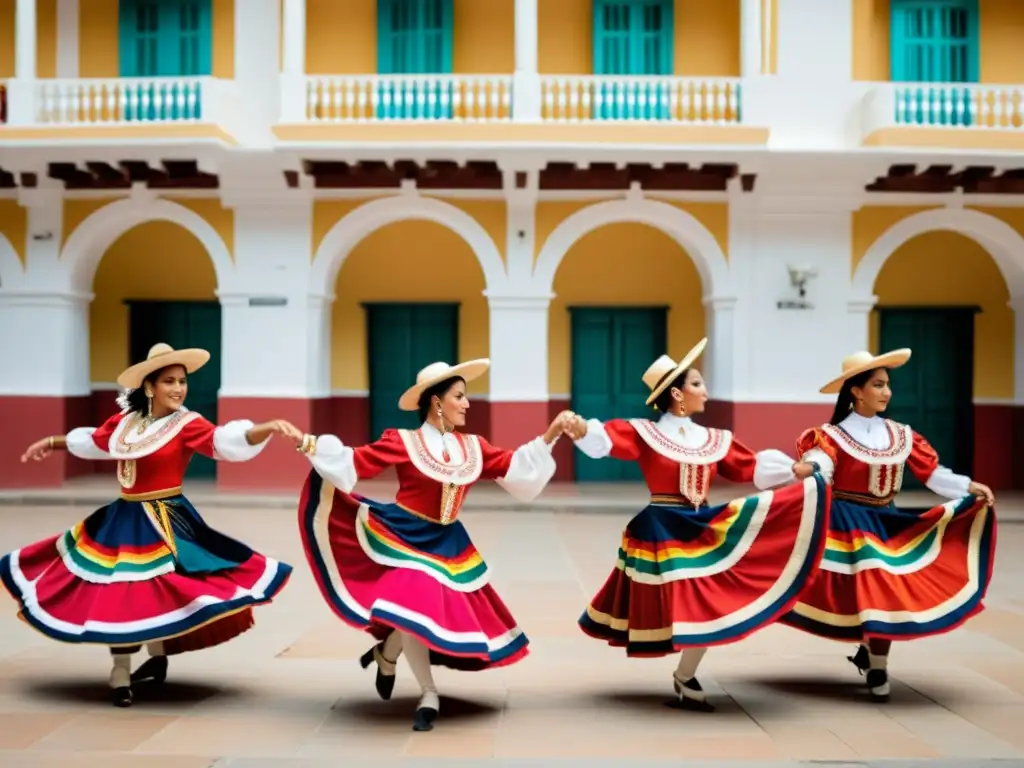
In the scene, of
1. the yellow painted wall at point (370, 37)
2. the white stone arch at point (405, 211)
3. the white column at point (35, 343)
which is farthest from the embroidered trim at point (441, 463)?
the white column at point (35, 343)

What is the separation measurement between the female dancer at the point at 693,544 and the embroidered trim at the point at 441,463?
1.73 ft

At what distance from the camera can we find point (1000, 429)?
52.2 feet

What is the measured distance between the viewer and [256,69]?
589 inches

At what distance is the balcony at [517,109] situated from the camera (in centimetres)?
1397

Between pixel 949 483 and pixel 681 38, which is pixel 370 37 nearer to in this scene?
pixel 681 38

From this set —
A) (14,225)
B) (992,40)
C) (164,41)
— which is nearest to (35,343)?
(14,225)

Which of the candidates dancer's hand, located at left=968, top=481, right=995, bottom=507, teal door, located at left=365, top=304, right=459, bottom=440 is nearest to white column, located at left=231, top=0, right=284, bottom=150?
teal door, located at left=365, top=304, right=459, bottom=440

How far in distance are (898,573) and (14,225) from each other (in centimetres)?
1365

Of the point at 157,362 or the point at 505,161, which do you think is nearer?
the point at 157,362

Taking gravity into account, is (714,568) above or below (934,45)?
below

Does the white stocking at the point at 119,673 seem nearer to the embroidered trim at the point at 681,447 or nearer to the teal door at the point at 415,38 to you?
the embroidered trim at the point at 681,447

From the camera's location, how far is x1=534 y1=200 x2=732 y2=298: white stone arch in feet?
48.8

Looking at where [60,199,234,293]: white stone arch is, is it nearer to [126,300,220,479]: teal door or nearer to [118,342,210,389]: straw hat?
[126,300,220,479]: teal door

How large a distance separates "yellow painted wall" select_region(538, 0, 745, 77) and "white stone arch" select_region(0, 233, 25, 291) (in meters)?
7.85
